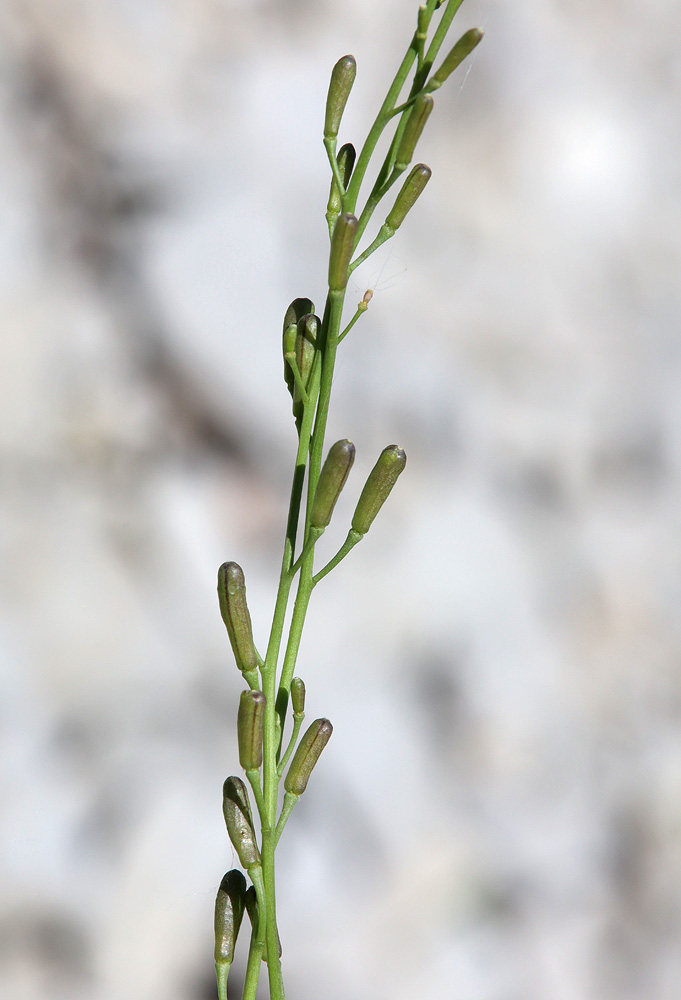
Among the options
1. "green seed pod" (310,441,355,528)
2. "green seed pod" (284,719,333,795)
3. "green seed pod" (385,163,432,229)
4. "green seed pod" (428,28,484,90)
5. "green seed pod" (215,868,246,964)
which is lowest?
"green seed pod" (215,868,246,964)

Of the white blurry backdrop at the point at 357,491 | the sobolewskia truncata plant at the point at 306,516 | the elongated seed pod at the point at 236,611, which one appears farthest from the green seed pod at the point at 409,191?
the white blurry backdrop at the point at 357,491

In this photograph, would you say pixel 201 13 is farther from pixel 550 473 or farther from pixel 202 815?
pixel 202 815

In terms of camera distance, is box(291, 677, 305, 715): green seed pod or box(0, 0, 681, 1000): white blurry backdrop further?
box(0, 0, 681, 1000): white blurry backdrop

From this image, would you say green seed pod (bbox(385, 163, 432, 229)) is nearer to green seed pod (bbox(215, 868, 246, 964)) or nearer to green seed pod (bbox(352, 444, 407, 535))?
green seed pod (bbox(352, 444, 407, 535))

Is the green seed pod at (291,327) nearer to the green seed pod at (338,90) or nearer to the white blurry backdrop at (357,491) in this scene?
the green seed pod at (338,90)

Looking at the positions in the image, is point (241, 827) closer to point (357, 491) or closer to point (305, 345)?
point (305, 345)

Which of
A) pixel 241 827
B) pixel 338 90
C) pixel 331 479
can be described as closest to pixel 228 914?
pixel 241 827

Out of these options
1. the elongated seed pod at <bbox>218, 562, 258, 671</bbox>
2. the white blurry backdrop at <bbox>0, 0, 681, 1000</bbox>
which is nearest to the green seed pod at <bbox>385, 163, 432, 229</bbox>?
the elongated seed pod at <bbox>218, 562, 258, 671</bbox>
